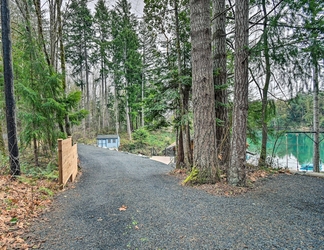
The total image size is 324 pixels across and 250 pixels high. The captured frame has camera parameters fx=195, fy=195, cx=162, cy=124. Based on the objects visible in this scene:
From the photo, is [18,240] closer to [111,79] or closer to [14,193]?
[14,193]

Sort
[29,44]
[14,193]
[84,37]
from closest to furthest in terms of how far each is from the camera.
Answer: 1. [14,193]
2. [29,44]
3. [84,37]

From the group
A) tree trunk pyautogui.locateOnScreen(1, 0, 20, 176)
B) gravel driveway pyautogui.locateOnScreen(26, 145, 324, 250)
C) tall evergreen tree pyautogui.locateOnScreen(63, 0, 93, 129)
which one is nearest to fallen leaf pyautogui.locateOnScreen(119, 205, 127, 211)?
gravel driveway pyautogui.locateOnScreen(26, 145, 324, 250)

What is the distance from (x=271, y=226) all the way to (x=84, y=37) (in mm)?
21056

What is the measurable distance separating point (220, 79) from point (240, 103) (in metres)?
1.73

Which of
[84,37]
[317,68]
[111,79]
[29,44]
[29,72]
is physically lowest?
[317,68]

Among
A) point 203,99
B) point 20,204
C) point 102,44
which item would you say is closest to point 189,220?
point 203,99

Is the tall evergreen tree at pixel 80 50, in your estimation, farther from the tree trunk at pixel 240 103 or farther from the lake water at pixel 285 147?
the tree trunk at pixel 240 103

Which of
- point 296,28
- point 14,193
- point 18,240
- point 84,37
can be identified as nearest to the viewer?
point 18,240

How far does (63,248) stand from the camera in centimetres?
189

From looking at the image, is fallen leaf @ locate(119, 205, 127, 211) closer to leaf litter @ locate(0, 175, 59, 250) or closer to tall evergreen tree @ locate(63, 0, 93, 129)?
leaf litter @ locate(0, 175, 59, 250)

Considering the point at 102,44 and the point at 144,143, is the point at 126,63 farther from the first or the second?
the point at 144,143

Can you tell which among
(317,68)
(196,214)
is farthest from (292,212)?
(317,68)

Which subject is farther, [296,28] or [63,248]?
[296,28]

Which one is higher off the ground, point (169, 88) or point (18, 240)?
point (169, 88)
